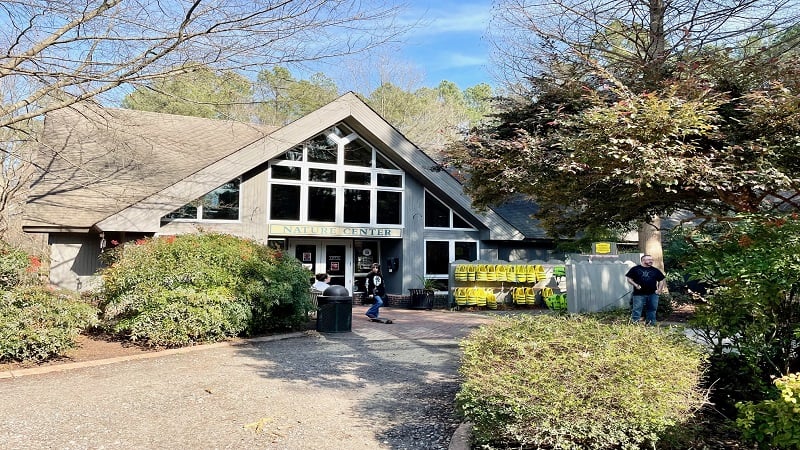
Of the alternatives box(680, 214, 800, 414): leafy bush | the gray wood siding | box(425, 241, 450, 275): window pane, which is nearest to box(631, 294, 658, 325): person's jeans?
box(680, 214, 800, 414): leafy bush

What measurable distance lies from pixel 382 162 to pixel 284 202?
140 inches

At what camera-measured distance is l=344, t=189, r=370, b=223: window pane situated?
55.6 ft

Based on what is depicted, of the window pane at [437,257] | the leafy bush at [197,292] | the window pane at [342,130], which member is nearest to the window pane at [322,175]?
the window pane at [342,130]

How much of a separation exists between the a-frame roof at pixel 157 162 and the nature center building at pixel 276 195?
0.03 metres

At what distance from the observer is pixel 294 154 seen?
16.2 meters

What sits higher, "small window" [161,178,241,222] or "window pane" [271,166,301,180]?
"window pane" [271,166,301,180]

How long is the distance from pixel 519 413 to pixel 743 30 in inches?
280

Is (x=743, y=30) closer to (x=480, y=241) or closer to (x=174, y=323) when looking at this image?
(x=174, y=323)

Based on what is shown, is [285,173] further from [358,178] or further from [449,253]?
[449,253]

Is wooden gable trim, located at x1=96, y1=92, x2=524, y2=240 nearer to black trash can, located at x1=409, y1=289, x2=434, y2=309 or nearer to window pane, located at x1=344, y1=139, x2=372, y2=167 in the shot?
window pane, located at x1=344, y1=139, x2=372, y2=167

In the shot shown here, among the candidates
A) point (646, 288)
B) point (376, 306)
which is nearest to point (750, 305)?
point (646, 288)

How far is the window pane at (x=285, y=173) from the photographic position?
1599 centimetres

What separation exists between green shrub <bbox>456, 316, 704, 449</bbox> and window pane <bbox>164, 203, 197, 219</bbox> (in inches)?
469

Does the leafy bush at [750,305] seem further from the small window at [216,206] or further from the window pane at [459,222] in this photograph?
the window pane at [459,222]
